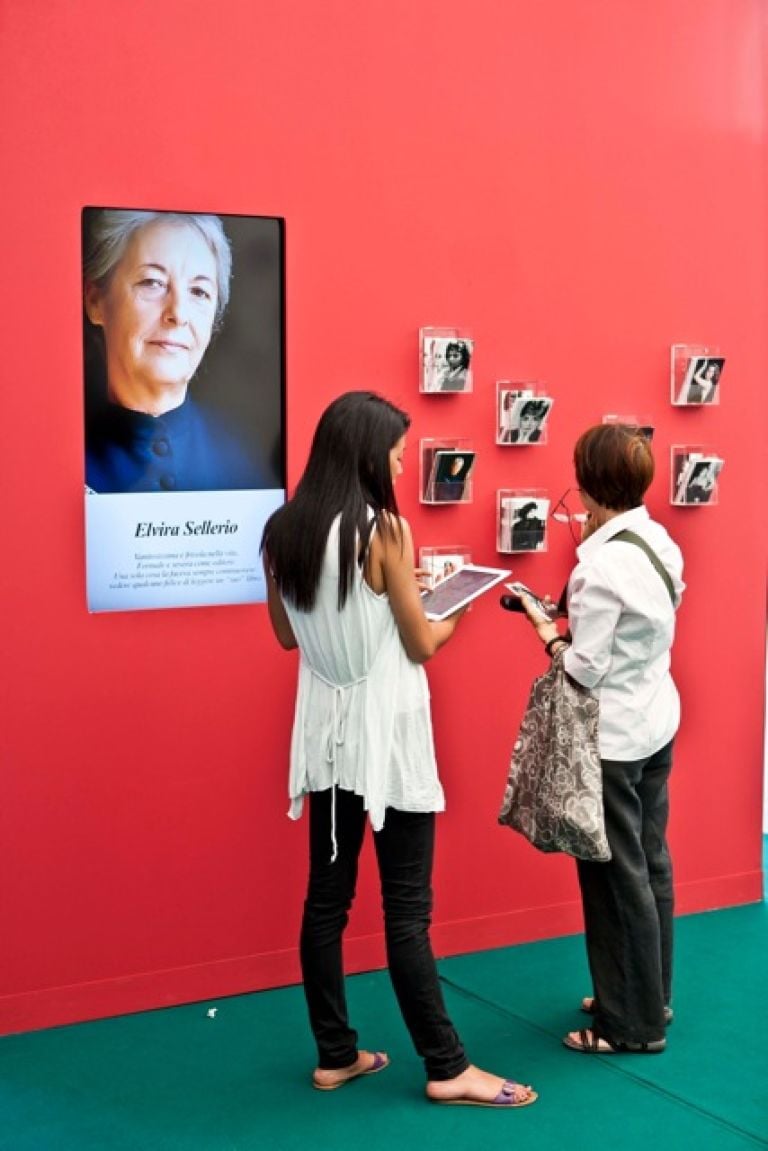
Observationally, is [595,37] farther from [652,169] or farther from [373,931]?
[373,931]

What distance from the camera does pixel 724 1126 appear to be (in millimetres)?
3264

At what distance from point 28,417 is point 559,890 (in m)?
2.08

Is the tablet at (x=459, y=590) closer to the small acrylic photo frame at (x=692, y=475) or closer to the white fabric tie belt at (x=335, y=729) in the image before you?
the white fabric tie belt at (x=335, y=729)

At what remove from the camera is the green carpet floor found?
321 centimetres

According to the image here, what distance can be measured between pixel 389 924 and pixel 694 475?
1.93m

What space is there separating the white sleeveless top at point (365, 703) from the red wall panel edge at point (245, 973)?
930mm

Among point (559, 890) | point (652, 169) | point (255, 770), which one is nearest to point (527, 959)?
point (559, 890)

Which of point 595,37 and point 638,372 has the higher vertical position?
point 595,37

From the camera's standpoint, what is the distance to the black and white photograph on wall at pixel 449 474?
415 cm

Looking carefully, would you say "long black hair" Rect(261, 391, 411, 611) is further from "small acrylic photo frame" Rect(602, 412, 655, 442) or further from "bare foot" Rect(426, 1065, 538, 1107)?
"small acrylic photo frame" Rect(602, 412, 655, 442)

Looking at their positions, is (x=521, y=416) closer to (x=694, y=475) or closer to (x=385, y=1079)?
(x=694, y=475)

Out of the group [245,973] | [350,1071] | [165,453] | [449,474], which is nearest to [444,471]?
[449,474]

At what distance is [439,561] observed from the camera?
4184mm

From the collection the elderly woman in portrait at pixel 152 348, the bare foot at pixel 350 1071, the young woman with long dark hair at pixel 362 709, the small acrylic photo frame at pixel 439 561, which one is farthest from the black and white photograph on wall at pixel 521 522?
the bare foot at pixel 350 1071
